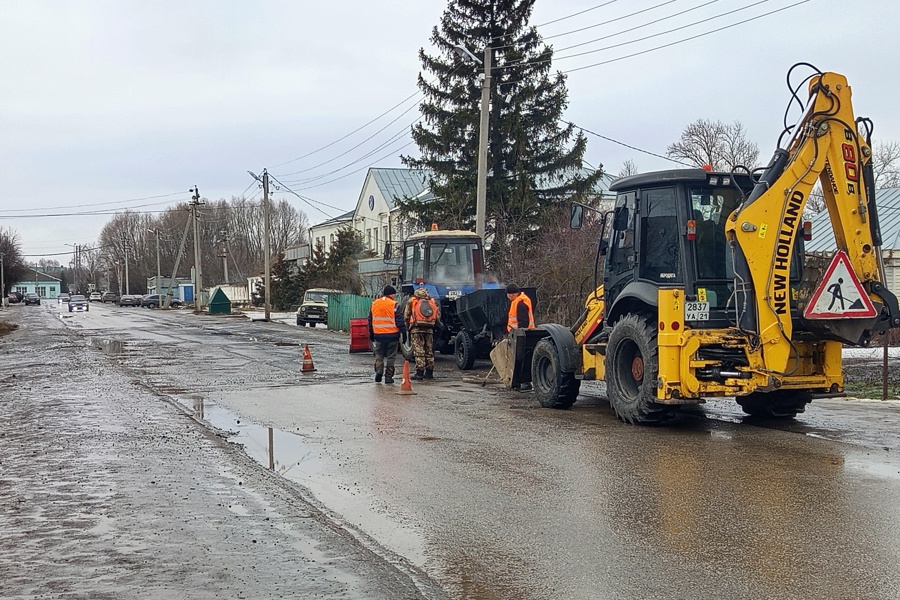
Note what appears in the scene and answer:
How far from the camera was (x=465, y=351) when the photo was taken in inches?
785

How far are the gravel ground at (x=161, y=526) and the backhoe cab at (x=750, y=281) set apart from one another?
4.64 meters

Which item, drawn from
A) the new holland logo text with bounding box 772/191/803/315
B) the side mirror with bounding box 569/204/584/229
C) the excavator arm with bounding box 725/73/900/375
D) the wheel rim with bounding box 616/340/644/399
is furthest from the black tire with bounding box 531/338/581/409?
the new holland logo text with bounding box 772/191/803/315

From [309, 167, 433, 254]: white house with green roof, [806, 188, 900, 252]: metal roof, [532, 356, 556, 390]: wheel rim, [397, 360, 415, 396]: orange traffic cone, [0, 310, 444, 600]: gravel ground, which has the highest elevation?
[309, 167, 433, 254]: white house with green roof

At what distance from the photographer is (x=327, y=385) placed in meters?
16.4

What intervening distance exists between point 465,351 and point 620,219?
8.55 meters

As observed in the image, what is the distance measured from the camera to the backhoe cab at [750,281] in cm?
992

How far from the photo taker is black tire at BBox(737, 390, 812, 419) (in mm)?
11500

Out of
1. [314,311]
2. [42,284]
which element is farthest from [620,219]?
[42,284]

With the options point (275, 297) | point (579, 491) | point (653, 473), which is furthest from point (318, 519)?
point (275, 297)

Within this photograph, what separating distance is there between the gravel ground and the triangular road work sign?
5818 millimetres

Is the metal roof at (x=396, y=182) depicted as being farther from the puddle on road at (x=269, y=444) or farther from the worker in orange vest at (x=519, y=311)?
the puddle on road at (x=269, y=444)

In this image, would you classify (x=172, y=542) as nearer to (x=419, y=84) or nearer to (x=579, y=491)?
(x=579, y=491)

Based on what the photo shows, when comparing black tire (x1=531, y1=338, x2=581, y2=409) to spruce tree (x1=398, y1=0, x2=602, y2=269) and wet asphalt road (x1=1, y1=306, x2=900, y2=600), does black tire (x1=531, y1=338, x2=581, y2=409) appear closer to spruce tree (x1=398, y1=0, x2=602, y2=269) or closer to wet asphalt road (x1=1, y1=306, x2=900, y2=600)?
wet asphalt road (x1=1, y1=306, x2=900, y2=600)

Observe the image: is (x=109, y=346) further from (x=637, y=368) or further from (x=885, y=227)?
(x=885, y=227)
